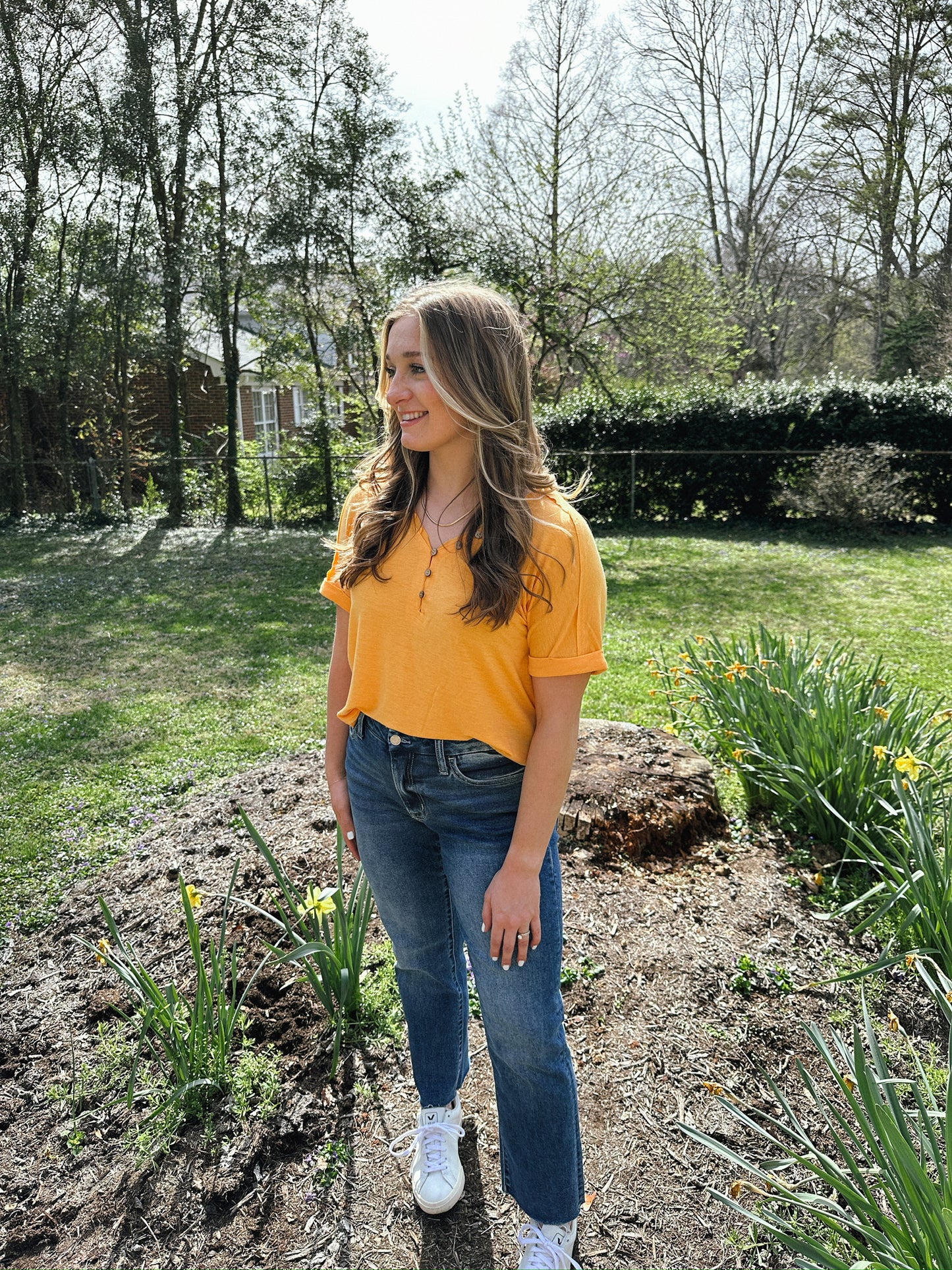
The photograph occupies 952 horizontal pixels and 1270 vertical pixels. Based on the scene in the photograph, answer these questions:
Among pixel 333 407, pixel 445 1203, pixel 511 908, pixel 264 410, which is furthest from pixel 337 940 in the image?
pixel 264 410

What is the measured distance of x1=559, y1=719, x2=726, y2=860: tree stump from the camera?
3.20 meters

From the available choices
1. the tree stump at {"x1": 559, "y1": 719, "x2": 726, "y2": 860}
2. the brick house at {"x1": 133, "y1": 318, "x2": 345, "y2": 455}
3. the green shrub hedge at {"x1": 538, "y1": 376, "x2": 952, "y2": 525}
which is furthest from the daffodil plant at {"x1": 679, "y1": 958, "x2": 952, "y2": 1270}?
the brick house at {"x1": 133, "y1": 318, "x2": 345, "y2": 455}

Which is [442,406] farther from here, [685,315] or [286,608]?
[685,315]

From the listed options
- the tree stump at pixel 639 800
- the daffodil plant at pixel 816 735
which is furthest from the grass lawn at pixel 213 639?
the tree stump at pixel 639 800

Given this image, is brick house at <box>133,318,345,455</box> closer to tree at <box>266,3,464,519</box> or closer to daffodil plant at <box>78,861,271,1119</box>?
tree at <box>266,3,464,519</box>

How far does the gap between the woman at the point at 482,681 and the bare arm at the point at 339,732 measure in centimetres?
10

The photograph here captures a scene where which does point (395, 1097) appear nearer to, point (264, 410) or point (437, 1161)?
point (437, 1161)

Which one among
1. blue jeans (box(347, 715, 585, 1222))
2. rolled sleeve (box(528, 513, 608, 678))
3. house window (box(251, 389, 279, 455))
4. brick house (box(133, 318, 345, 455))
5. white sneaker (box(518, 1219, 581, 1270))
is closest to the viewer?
rolled sleeve (box(528, 513, 608, 678))

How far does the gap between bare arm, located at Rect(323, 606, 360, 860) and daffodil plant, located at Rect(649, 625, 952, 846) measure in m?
1.65

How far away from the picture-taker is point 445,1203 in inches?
73.3

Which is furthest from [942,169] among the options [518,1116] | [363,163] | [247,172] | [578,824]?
[518,1116]

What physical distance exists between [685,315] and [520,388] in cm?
1446

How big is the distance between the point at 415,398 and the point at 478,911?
900 millimetres

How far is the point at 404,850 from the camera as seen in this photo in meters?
1.66
